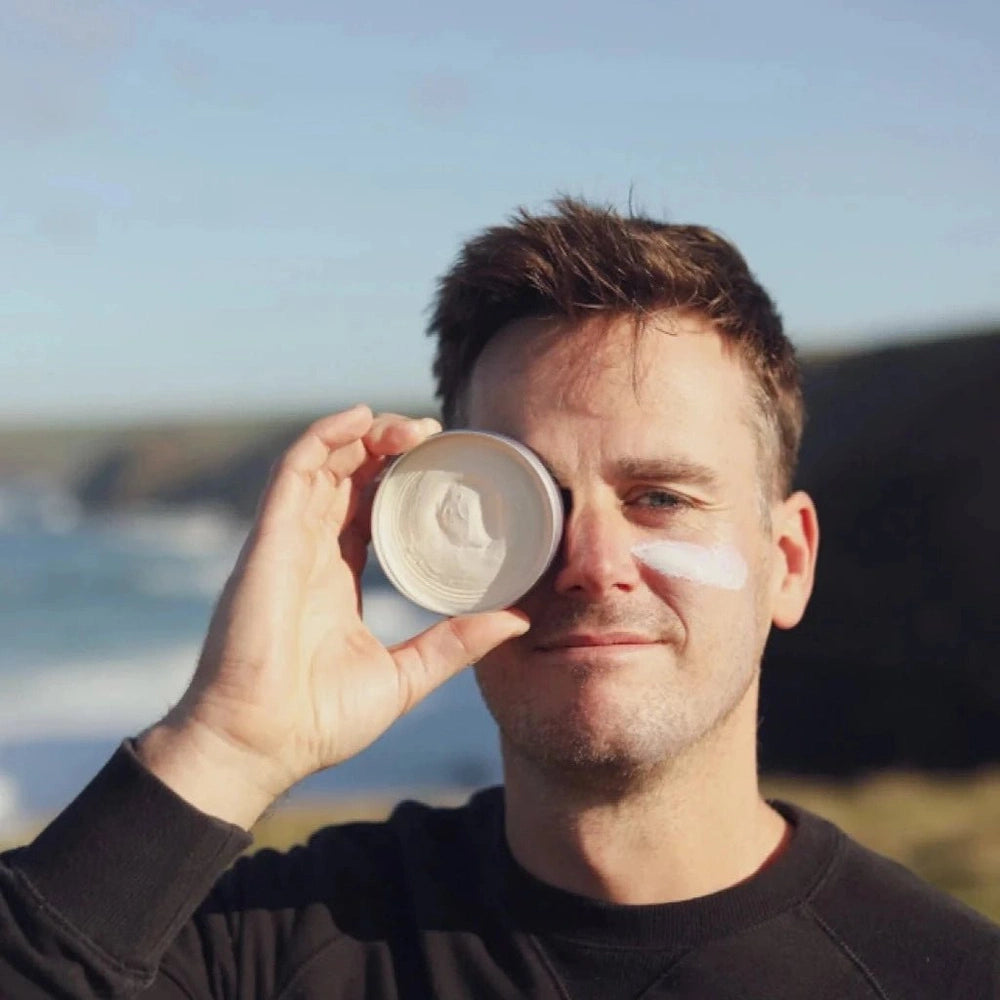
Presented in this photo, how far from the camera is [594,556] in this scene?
3.12 m

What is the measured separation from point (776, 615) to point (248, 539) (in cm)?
130

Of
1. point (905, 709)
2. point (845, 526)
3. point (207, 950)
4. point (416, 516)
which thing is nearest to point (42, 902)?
point (207, 950)

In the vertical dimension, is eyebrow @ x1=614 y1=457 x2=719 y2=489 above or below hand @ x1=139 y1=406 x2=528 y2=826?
above

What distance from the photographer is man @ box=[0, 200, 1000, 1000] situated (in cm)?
296

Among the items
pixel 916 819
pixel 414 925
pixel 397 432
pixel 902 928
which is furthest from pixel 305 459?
pixel 916 819

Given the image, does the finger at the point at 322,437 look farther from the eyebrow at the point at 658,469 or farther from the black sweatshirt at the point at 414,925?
the black sweatshirt at the point at 414,925

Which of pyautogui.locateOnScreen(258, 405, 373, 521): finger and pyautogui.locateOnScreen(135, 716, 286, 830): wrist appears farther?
pyautogui.locateOnScreen(258, 405, 373, 521): finger

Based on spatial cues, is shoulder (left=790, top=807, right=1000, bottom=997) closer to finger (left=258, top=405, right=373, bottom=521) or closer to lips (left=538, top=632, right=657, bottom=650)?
lips (left=538, top=632, right=657, bottom=650)

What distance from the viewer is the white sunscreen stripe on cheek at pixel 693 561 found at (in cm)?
320

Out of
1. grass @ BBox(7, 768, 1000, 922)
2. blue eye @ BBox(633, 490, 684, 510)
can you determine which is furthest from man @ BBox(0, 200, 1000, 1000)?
grass @ BBox(7, 768, 1000, 922)

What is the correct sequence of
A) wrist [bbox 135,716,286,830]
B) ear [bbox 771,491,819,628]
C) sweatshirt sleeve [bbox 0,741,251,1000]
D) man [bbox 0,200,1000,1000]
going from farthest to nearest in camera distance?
ear [bbox 771,491,819,628] → man [bbox 0,200,1000,1000] → wrist [bbox 135,716,286,830] → sweatshirt sleeve [bbox 0,741,251,1000]

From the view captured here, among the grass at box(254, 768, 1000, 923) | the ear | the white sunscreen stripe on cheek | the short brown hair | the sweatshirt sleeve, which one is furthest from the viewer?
the grass at box(254, 768, 1000, 923)

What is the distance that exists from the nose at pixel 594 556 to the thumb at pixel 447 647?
14cm

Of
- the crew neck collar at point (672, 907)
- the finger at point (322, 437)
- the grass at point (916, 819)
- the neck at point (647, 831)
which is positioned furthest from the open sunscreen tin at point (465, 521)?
the grass at point (916, 819)
